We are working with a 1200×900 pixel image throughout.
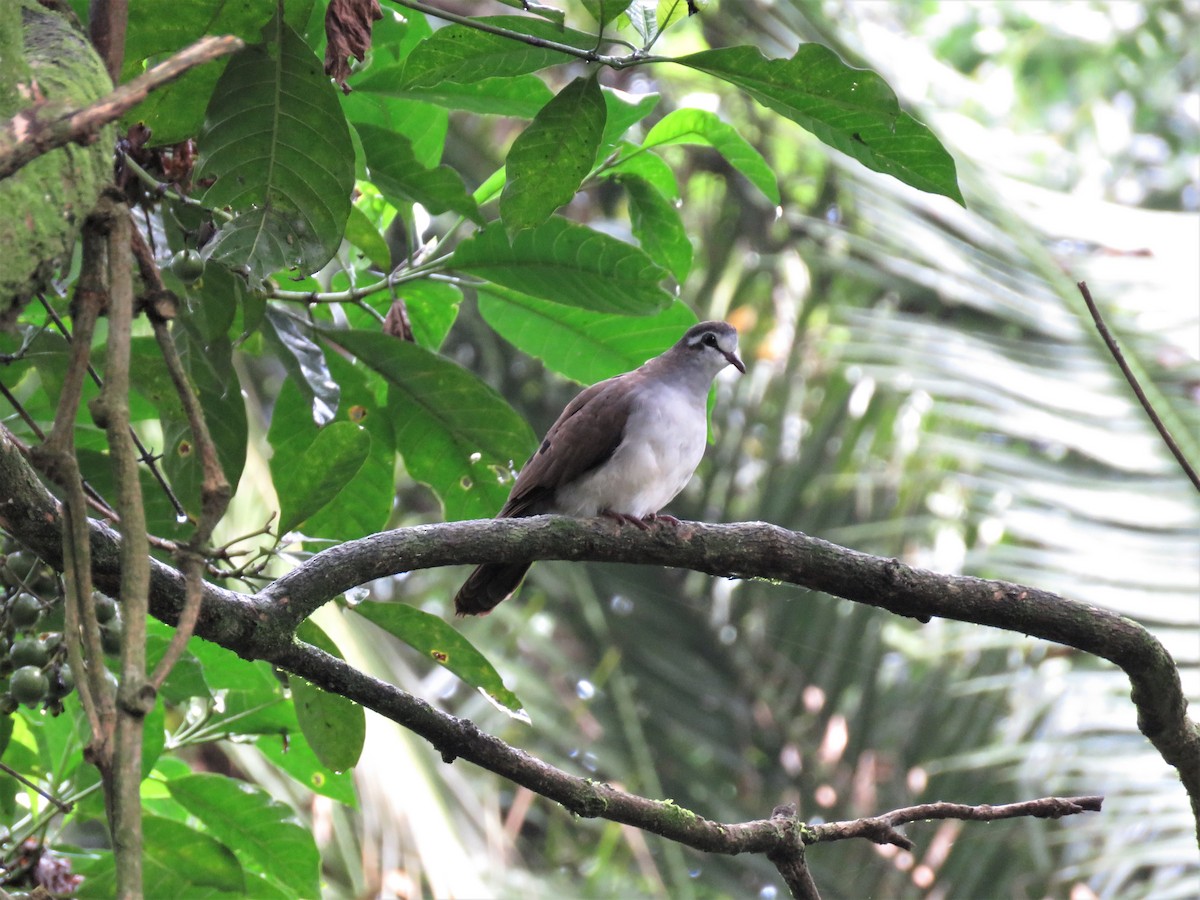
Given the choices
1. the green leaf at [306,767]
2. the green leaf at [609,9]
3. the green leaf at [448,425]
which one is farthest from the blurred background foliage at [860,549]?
the green leaf at [609,9]

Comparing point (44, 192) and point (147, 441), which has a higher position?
point (147, 441)

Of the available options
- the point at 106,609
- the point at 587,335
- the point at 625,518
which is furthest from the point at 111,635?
the point at 625,518

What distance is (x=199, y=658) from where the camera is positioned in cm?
260

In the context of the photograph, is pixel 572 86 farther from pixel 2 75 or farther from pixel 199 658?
pixel 199 658

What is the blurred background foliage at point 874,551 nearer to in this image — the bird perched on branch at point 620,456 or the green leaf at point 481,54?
the bird perched on branch at point 620,456

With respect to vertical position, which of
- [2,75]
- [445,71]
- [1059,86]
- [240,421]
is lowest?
[2,75]

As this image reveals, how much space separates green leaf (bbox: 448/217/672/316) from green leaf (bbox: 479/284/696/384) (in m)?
0.30

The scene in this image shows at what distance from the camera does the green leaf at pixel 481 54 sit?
196 cm

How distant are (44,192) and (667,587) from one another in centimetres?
546

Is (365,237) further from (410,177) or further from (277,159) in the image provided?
(277,159)

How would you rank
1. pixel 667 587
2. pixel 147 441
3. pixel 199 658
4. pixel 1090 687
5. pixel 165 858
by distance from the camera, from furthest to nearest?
pixel 667 587, pixel 1090 687, pixel 147 441, pixel 199 658, pixel 165 858

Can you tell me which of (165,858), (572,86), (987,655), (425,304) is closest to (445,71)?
(572,86)

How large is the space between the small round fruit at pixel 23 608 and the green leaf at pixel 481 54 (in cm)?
107

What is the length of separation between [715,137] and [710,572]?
1017 mm
